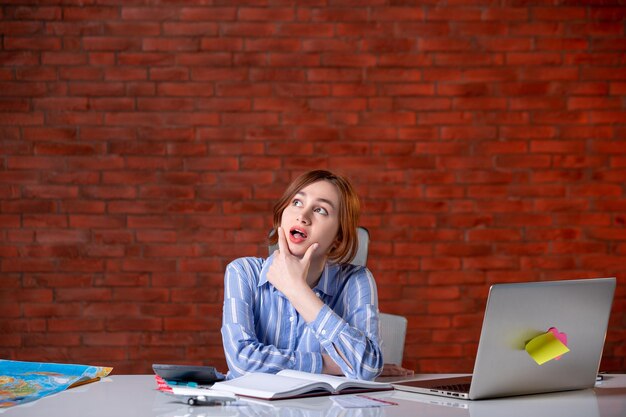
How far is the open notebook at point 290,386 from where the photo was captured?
1.70 meters

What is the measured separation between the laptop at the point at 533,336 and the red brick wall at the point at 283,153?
6.92 ft

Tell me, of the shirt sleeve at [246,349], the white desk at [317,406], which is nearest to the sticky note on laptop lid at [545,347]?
the white desk at [317,406]

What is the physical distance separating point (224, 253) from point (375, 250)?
0.74 m

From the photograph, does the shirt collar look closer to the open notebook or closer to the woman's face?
the woman's face

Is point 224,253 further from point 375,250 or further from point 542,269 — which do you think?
point 542,269

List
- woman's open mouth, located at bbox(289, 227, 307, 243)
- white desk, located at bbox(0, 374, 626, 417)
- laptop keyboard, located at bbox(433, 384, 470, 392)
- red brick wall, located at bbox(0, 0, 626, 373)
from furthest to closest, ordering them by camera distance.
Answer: red brick wall, located at bbox(0, 0, 626, 373), woman's open mouth, located at bbox(289, 227, 307, 243), laptop keyboard, located at bbox(433, 384, 470, 392), white desk, located at bbox(0, 374, 626, 417)

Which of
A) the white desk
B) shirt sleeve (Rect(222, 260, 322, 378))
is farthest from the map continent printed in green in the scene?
shirt sleeve (Rect(222, 260, 322, 378))

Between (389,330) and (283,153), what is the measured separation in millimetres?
1475

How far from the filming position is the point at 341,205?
7.47 feet

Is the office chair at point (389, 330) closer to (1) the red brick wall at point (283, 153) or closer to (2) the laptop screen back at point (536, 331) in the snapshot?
(2) the laptop screen back at point (536, 331)

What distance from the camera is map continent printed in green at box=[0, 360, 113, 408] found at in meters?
1.73

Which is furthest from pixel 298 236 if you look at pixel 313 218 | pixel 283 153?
pixel 283 153

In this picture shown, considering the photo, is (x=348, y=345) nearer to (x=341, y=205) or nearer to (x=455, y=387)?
(x=455, y=387)

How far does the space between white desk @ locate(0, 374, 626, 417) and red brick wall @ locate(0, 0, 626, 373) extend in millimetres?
2086
